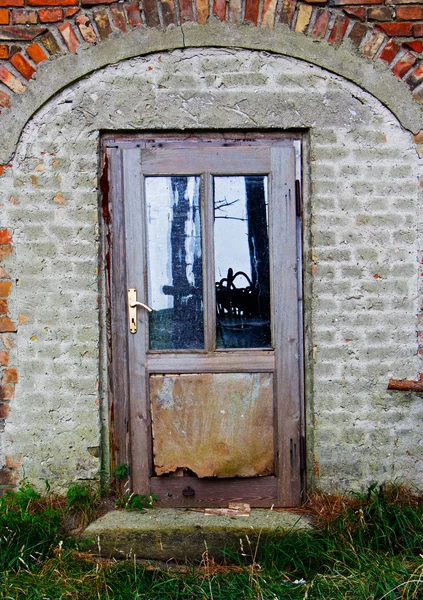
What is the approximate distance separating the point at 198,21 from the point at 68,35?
0.72 m

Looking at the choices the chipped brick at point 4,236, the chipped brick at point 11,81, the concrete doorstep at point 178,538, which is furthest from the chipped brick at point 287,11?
the concrete doorstep at point 178,538

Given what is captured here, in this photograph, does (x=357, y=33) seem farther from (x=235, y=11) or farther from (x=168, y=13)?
(x=168, y=13)

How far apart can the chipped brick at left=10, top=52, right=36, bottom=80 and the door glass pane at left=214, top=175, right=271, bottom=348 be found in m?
1.18

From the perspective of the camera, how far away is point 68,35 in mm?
3225

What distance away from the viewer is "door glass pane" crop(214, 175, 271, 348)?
3393 mm

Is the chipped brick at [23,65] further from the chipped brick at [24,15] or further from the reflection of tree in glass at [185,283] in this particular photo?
the reflection of tree in glass at [185,283]

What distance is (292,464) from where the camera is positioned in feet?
11.2

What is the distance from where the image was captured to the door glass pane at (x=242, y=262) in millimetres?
3393

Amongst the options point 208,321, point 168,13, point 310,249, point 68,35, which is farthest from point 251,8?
point 208,321

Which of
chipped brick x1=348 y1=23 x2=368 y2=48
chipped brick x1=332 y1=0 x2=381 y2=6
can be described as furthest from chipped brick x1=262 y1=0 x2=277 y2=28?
chipped brick x1=348 y1=23 x2=368 y2=48

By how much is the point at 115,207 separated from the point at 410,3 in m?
2.00

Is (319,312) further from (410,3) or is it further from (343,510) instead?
(410,3)

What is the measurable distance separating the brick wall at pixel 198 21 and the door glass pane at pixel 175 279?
1033mm

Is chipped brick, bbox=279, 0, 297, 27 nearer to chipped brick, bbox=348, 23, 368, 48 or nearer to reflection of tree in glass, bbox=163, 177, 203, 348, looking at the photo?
chipped brick, bbox=348, 23, 368, 48
